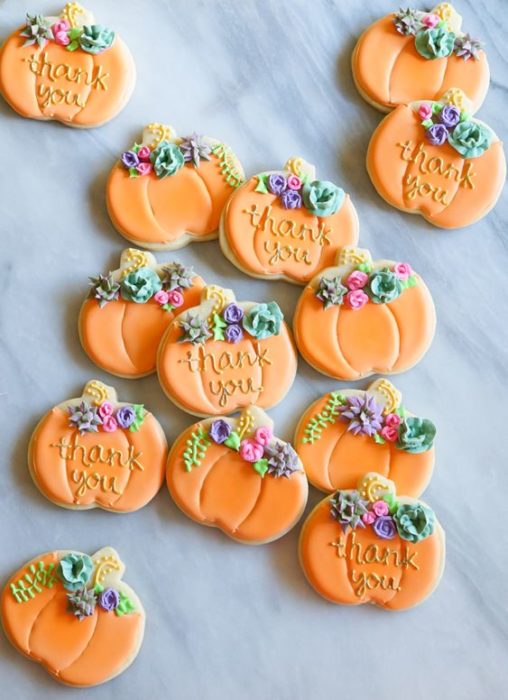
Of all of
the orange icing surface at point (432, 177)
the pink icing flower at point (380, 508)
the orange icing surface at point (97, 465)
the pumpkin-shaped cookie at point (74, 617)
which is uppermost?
the orange icing surface at point (432, 177)

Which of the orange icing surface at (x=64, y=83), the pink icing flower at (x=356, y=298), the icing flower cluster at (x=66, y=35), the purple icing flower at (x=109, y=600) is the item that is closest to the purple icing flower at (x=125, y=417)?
the purple icing flower at (x=109, y=600)

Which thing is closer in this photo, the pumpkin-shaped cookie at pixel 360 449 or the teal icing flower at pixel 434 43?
the pumpkin-shaped cookie at pixel 360 449

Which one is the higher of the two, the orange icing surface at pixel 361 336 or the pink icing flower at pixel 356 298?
the pink icing flower at pixel 356 298

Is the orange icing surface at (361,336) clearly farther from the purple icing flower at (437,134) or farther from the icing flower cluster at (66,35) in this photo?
the icing flower cluster at (66,35)

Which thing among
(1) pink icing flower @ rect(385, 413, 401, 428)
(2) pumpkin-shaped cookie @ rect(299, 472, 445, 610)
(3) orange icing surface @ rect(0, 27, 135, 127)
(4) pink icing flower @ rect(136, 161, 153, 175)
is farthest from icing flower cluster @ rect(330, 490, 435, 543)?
(3) orange icing surface @ rect(0, 27, 135, 127)

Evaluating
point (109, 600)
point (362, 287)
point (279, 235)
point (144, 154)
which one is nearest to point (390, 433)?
point (362, 287)

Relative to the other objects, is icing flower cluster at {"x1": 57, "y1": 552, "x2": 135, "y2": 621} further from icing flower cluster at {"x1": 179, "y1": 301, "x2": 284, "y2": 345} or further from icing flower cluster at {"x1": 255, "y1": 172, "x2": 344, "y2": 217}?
icing flower cluster at {"x1": 255, "y1": 172, "x2": 344, "y2": 217}
